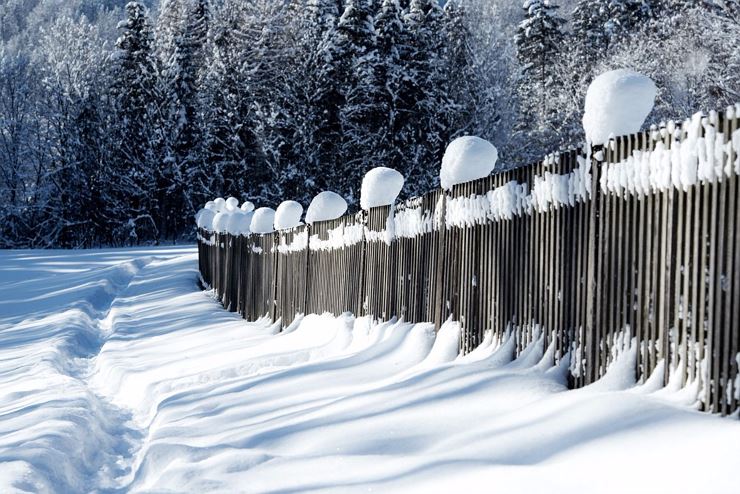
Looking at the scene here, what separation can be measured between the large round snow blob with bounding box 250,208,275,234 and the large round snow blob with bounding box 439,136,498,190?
7.40 metres

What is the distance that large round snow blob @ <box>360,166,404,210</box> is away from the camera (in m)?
8.77

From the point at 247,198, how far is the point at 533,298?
1433 inches

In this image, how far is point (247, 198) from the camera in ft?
134

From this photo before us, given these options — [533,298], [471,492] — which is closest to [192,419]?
[533,298]

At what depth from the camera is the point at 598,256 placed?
4.65m

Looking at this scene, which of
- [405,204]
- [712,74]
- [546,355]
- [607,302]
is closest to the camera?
[607,302]

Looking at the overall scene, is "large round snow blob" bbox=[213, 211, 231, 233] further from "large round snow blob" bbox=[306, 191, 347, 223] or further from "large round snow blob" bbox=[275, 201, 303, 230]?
"large round snow blob" bbox=[306, 191, 347, 223]

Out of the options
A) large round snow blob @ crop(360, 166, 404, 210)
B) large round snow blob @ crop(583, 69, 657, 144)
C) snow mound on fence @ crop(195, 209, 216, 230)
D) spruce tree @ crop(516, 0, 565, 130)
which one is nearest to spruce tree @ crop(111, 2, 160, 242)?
spruce tree @ crop(516, 0, 565, 130)

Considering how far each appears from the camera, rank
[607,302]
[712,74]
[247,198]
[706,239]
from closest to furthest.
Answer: [706,239] → [607,302] → [712,74] → [247,198]

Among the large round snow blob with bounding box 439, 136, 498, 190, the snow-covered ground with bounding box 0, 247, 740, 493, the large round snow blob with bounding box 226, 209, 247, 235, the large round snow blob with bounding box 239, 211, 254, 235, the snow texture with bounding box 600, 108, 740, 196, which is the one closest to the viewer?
the snow-covered ground with bounding box 0, 247, 740, 493

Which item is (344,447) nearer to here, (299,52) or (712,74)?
(712,74)

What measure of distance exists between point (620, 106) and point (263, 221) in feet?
32.4

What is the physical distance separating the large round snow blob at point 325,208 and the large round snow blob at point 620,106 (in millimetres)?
6378

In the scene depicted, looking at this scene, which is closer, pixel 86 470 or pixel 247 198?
pixel 86 470
